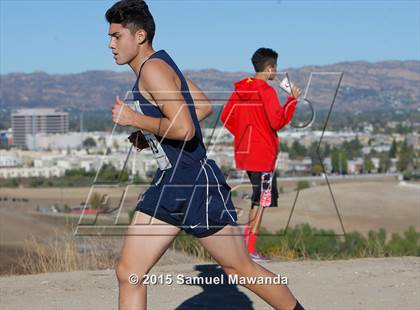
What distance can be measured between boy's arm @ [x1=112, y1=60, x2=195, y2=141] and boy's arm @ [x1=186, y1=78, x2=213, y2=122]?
0.36m

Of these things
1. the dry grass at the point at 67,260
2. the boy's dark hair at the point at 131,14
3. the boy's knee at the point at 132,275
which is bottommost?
the dry grass at the point at 67,260

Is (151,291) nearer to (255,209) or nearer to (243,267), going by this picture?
(255,209)

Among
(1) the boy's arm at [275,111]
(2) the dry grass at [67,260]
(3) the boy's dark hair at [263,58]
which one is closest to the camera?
(1) the boy's arm at [275,111]

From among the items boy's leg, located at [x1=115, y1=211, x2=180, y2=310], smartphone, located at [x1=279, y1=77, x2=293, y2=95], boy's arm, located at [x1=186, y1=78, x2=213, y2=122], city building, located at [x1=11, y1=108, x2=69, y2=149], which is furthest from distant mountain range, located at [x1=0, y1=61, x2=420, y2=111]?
boy's leg, located at [x1=115, y1=211, x2=180, y2=310]

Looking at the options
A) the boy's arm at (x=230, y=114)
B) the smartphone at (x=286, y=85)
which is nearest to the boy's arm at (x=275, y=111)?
the smartphone at (x=286, y=85)

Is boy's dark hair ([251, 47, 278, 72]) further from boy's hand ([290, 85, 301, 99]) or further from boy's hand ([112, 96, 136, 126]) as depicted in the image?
boy's hand ([112, 96, 136, 126])

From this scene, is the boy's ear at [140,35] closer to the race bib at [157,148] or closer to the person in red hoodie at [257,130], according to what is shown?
the race bib at [157,148]

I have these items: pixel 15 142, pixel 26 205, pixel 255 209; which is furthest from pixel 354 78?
pixel 255 209

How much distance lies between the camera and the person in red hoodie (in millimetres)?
8250

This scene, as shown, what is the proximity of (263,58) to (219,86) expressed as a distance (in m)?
20.4

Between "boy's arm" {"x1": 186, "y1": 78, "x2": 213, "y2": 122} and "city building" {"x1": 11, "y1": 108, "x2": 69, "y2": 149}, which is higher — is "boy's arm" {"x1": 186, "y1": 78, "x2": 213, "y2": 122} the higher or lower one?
the higher one

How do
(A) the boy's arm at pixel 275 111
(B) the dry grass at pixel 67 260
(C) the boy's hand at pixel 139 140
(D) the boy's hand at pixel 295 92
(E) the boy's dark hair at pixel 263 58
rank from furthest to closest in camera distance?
(B) the dry grass at pixel 67 260 < (E) the boy's dark hair at pixel 263 58 < (A) the boy's arm at pixel 275 111 < (D) the boy's hand at pixel 295 92 < (C) the boy's hand at pixel 139 140

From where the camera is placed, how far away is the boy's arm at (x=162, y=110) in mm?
4754

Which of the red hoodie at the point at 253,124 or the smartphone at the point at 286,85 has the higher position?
the smartphone at the point at 286,85
